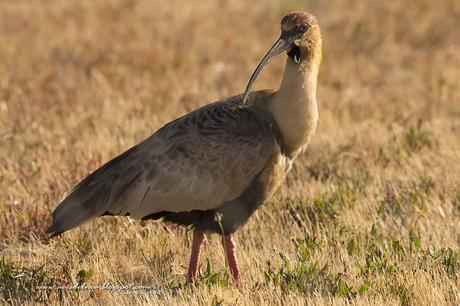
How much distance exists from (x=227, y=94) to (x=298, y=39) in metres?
6.47

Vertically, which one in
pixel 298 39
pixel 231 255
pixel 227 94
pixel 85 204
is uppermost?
pixel 227 94

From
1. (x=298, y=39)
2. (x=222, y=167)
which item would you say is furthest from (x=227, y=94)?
(x=222, y=167)

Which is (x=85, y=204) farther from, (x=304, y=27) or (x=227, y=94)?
(x=227, y=94)

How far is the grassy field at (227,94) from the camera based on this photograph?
19.9ft

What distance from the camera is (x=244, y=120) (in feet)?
20.6

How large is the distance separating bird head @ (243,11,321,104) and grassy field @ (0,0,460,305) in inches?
53.4

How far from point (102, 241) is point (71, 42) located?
9031mm

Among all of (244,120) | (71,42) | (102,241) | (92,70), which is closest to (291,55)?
(244,120)

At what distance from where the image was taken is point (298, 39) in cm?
625

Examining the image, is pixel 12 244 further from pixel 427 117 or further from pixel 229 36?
pixel 229 36

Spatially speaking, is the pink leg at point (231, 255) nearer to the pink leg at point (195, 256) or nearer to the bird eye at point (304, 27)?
the pink leg at point (195, 256)

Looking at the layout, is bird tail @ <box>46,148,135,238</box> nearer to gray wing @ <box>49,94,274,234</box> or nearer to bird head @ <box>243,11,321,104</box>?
gray wing @ <box>49,94,274,234</box>

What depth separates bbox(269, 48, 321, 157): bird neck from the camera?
622cm

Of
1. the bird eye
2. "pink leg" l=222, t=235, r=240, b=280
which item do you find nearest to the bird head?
the bird eye
